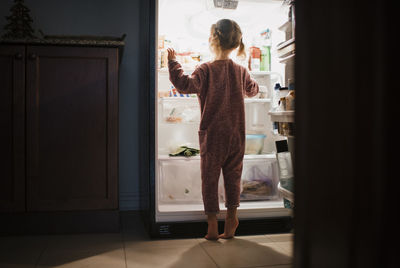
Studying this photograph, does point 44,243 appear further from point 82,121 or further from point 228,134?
point 228,134

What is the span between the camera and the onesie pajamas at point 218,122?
2102 mm

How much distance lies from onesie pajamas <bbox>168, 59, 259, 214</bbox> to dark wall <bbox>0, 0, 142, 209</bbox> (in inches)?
31.5

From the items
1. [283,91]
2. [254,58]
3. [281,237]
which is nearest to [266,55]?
[254,58]

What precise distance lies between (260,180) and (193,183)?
1.53 ft

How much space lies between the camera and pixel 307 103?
16.5 inches

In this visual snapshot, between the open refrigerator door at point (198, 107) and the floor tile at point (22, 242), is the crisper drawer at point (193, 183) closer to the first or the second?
the open refrigerator door at point (198, 107)

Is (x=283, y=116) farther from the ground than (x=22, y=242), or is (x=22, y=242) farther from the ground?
(x=283, y=116)

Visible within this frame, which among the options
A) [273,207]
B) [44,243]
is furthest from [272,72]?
[44,243]

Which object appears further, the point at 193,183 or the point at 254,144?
the point at 254,144

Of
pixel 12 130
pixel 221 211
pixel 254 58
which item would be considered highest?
pixel 254 58

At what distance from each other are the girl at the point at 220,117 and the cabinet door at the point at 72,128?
1.52 feet

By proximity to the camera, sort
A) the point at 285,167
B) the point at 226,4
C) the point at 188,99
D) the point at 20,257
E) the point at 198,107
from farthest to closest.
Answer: the point at 198,107, the point at 188,99, the point at 226,4, the point at 285,167, the point at 20,257

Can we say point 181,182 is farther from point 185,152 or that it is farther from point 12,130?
point 12,130

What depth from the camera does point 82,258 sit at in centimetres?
174
